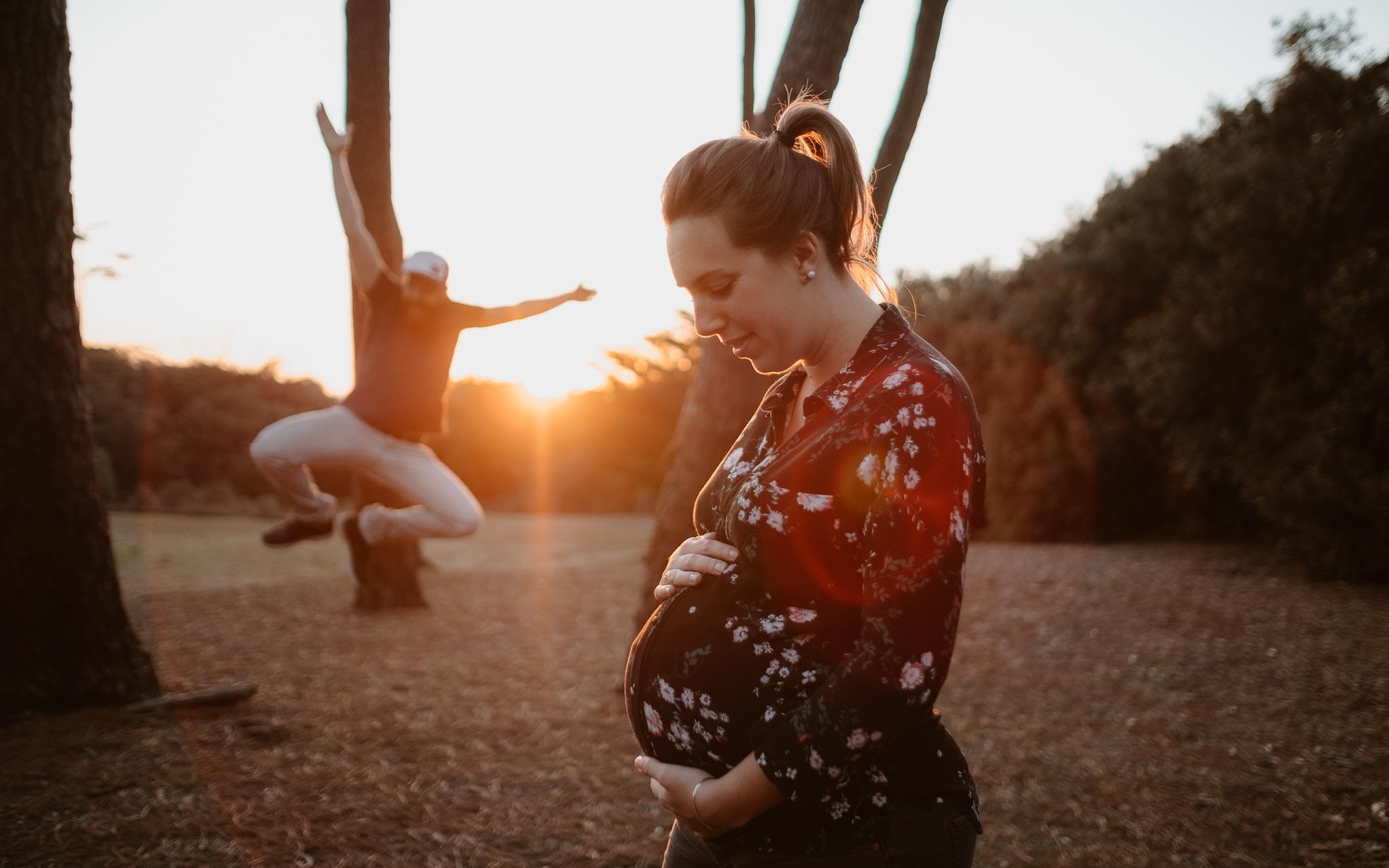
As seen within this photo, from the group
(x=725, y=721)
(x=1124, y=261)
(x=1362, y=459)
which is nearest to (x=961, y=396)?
(x=725, y=721)

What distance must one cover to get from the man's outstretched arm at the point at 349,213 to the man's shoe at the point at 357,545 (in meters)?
1.58

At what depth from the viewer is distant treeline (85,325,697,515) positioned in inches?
671

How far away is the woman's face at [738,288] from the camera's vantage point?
1.53 m

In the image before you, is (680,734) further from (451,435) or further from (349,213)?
(451,435)

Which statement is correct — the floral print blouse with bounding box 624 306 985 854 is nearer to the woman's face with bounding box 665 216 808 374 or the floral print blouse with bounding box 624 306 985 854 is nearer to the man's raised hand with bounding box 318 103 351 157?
the woman's face with bounding box 665 216 808 374

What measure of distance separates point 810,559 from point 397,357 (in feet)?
12.6

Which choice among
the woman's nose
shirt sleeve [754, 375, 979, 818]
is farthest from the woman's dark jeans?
the woman's nose

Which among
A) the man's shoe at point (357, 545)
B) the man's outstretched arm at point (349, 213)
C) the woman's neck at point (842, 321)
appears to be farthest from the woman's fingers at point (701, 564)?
the man's shoe at point (357, 545)

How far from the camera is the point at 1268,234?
9.49 meters

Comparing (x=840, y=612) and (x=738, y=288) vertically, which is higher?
(x=738, y=288)

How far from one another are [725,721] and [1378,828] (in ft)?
11.9

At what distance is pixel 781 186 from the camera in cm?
151

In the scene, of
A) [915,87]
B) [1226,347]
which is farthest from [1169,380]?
[915,87]

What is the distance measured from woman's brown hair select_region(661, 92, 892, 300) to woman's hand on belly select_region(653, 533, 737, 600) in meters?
0.51
